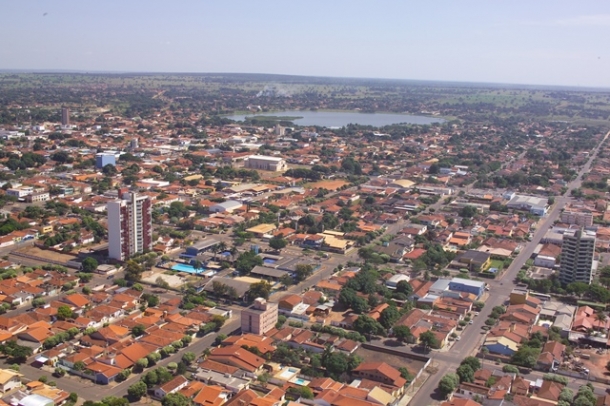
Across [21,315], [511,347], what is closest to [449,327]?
[511,347]

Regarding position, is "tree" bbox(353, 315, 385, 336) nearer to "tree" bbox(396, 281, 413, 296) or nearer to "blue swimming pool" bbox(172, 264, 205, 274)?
"tree" bbox(396, 281, 413, 296)

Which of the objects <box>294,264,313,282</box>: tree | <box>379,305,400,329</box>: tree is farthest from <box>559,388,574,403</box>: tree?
<box>294,264,313,282</box>: tree

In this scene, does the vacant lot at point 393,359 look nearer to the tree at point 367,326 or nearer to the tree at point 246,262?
the tree at point 367,326

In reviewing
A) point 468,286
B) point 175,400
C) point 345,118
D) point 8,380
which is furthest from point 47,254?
point 345,118

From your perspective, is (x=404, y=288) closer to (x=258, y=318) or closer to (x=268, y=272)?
(x=268, y=272)

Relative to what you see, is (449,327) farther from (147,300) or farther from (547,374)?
(147,300)

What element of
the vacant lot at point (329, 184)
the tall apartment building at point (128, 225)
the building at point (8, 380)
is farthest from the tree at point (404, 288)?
the vacant lot at point (329, 184)
